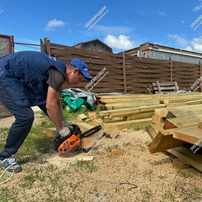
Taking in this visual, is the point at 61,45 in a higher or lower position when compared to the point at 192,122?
higher

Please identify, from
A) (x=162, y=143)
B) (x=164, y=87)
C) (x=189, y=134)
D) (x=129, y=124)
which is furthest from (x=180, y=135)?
(x=164, y=87)

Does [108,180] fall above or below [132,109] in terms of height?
below

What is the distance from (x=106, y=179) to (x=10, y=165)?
1.15 m

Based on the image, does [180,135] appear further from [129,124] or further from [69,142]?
[129,124]

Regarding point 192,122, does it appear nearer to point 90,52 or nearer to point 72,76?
point 72,76

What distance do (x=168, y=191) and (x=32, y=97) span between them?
200 centimetres

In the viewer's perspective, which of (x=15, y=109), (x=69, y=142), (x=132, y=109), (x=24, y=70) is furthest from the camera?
(x=132, y=109)

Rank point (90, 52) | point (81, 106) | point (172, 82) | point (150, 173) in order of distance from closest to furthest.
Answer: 1. point (150, 173)
2. point (81, 106)
3. point (90, 52)
4. point (172, 82)

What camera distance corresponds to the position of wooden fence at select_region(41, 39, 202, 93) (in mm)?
9170

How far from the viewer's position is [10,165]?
3641 millimetres

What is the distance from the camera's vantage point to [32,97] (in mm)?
3928

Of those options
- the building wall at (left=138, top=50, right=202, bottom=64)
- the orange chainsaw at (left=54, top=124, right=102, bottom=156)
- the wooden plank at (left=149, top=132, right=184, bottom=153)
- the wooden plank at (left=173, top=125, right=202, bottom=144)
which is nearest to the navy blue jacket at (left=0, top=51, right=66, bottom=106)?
the orange chainsaw at (left=54, top=124, right=102, bottom=156)

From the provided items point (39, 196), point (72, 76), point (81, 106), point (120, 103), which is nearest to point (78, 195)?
point (39, 196)

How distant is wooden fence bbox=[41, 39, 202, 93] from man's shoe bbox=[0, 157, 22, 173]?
5.41m
